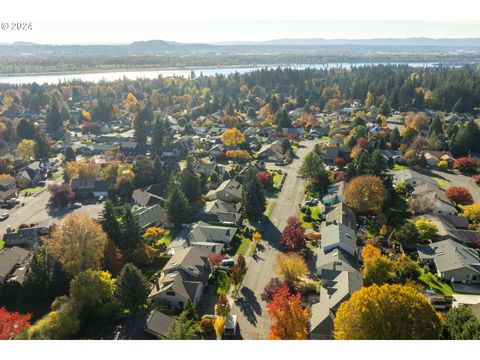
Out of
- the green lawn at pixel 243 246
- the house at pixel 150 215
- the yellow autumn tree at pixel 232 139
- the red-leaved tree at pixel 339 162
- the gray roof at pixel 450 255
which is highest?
the yellow autumn tree at pixel 232 139

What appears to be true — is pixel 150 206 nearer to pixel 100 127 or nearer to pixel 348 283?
pixel 348 283

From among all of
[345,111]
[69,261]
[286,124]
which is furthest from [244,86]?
[69,261]

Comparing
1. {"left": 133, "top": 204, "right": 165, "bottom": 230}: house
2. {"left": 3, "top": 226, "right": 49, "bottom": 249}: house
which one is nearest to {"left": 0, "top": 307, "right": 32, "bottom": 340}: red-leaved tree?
{"left": 3, "top": 226, "right": 49, "bottom": 249}: house

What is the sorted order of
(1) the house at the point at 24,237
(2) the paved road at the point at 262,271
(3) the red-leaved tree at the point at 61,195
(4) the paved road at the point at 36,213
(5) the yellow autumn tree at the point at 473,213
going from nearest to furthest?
(2) the paved road at the point at 262,271
(1) the house at the point at 24,237
(5) the yellow autumn tree at the point at 473,213
(4) the paved road at the point at 36,213
(3) the red-leaved tree at the point at 61,195

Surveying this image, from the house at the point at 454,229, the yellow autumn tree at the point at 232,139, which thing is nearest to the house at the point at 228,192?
the yellow autumn tree at the point at 232,139

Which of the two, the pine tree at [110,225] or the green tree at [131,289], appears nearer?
the green tree at [131,289]

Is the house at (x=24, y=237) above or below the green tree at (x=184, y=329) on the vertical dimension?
below

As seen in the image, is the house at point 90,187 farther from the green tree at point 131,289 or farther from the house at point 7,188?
the green tree at point 131,289
